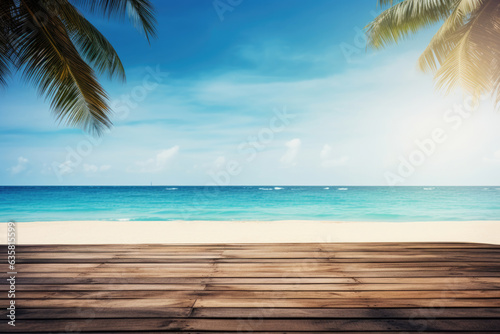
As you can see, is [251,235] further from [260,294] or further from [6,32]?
[6,32]

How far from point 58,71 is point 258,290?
3.64 m

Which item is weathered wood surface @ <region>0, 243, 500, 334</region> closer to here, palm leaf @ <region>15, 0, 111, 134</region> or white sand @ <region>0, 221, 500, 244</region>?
palm leaf @ <region>15, 0, 111, 134</region>

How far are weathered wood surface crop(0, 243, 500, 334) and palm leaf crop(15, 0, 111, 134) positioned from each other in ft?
6.41

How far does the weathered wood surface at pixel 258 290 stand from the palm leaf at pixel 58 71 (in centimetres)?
195

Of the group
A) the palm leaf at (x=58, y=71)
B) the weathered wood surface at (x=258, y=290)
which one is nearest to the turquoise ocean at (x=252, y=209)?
the palm leaf at (x=58, y=71)

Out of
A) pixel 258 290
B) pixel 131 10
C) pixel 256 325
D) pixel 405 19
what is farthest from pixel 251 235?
pixel 256 325

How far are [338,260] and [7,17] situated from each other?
4.59 metres

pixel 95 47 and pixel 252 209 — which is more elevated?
pixel 252 209

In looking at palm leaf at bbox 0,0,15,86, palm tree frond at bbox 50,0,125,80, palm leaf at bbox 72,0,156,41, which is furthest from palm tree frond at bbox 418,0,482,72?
palm leaf at bbox 0,0,15,86

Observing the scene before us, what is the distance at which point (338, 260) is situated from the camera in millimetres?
2354

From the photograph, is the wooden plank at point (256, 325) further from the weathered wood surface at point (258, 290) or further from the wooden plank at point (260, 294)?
the wooden plank at point (260, 294)

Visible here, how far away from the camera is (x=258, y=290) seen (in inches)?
68.5

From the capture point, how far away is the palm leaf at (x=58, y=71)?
141 inches

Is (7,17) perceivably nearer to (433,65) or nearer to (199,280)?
(199,280)
